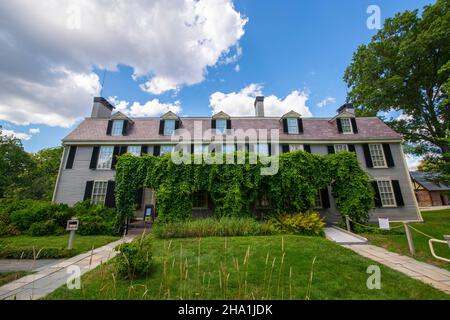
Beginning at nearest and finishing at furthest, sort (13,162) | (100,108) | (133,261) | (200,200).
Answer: (133,261) < (200,200) < (100,108) < (13,162)

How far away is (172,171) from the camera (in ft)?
31.6

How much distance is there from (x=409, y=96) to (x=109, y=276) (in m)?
24.9

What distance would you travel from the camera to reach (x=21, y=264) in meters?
5.33

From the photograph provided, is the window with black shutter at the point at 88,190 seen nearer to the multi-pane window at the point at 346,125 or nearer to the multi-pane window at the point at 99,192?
the multi-pane window at the point at 99,192

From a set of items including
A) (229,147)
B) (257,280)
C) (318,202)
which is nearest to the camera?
(257,280)

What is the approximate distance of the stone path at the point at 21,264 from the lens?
16.0 feet

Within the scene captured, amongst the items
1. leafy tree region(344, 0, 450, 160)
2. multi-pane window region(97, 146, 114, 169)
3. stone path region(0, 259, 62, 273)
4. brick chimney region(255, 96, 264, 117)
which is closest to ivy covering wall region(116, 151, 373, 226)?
multi-pane window region(97, 146, 114, 169)

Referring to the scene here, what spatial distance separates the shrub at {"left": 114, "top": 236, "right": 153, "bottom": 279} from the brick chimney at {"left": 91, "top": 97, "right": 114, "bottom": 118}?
1566 cm

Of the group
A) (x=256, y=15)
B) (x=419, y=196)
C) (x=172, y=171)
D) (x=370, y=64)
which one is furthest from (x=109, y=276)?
(x=419, y=196)

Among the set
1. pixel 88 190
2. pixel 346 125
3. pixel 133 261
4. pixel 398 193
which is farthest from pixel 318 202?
pixel 88 190

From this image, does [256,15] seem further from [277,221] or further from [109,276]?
[109,276]

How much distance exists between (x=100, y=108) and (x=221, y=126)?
11039 millimetres

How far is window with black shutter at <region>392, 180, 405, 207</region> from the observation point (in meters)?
11.9

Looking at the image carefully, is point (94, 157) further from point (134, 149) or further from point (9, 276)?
point (9, 276)
